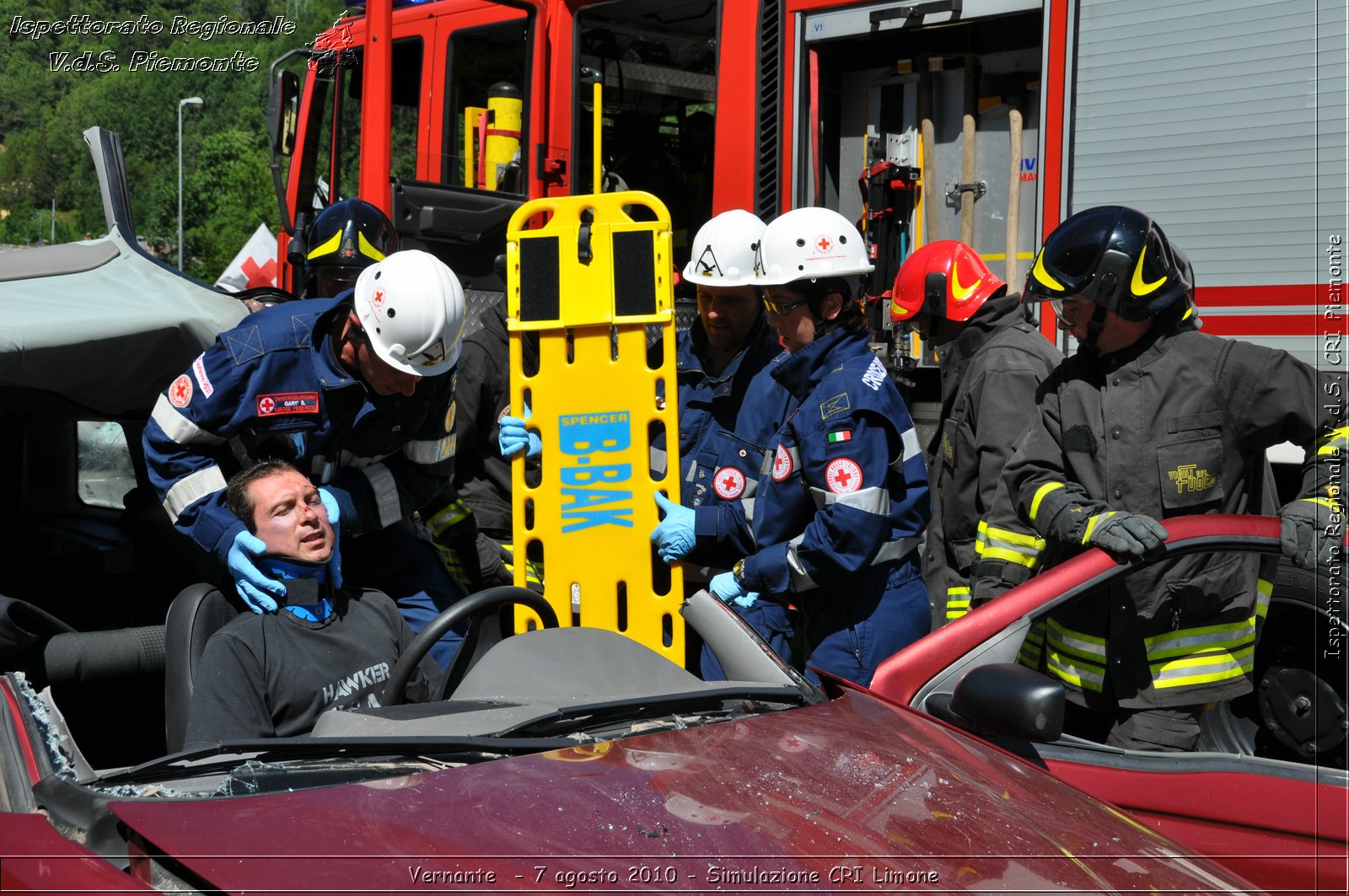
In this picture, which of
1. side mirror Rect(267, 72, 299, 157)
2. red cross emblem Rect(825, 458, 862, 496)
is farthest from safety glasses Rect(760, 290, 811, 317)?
side mirror Rect(267, 72, 299, 157)

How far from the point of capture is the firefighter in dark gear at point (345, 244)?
5.10 metres

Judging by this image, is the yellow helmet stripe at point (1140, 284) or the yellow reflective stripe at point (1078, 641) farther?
the yellow helmet stripe at point (1140, 284)

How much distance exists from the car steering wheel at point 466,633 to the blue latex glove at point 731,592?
96 centimetres

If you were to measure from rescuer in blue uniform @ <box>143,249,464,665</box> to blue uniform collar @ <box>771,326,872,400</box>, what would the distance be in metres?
0.98

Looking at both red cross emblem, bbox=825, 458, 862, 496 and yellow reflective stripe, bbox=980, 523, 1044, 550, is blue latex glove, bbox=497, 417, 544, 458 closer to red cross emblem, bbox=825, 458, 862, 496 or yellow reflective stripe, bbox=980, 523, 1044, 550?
red cross emblem, bbox=825, 458, 862, 496

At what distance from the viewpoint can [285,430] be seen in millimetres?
3354

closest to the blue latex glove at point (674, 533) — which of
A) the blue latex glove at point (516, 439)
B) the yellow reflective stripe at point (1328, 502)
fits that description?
the blue latex glove at point (516, 439)

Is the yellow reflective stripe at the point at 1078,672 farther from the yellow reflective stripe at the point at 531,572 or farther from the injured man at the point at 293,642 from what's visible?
the yellow reflective stripe at the point at 531,572

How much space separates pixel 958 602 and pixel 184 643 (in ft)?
7.90

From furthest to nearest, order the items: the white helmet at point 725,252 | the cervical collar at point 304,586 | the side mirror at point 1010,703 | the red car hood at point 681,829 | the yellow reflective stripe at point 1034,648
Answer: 1. the white helmet at point 725,252
2. the yellow reflective stripe at point 1034,648
3. the cervical collar at point 304,586
4. the side mirror at point 1010,703
5. the red car hood at point 681,829

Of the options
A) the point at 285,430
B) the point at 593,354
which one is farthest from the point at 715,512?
the point at 285,430

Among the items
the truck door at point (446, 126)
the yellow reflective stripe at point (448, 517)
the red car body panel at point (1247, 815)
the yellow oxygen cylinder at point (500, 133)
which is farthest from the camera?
the yellow oxygen cylinder at point (500, 133)

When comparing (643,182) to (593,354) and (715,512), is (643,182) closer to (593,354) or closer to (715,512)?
(593,354)

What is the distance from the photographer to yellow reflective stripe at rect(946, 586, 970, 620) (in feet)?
12.8
